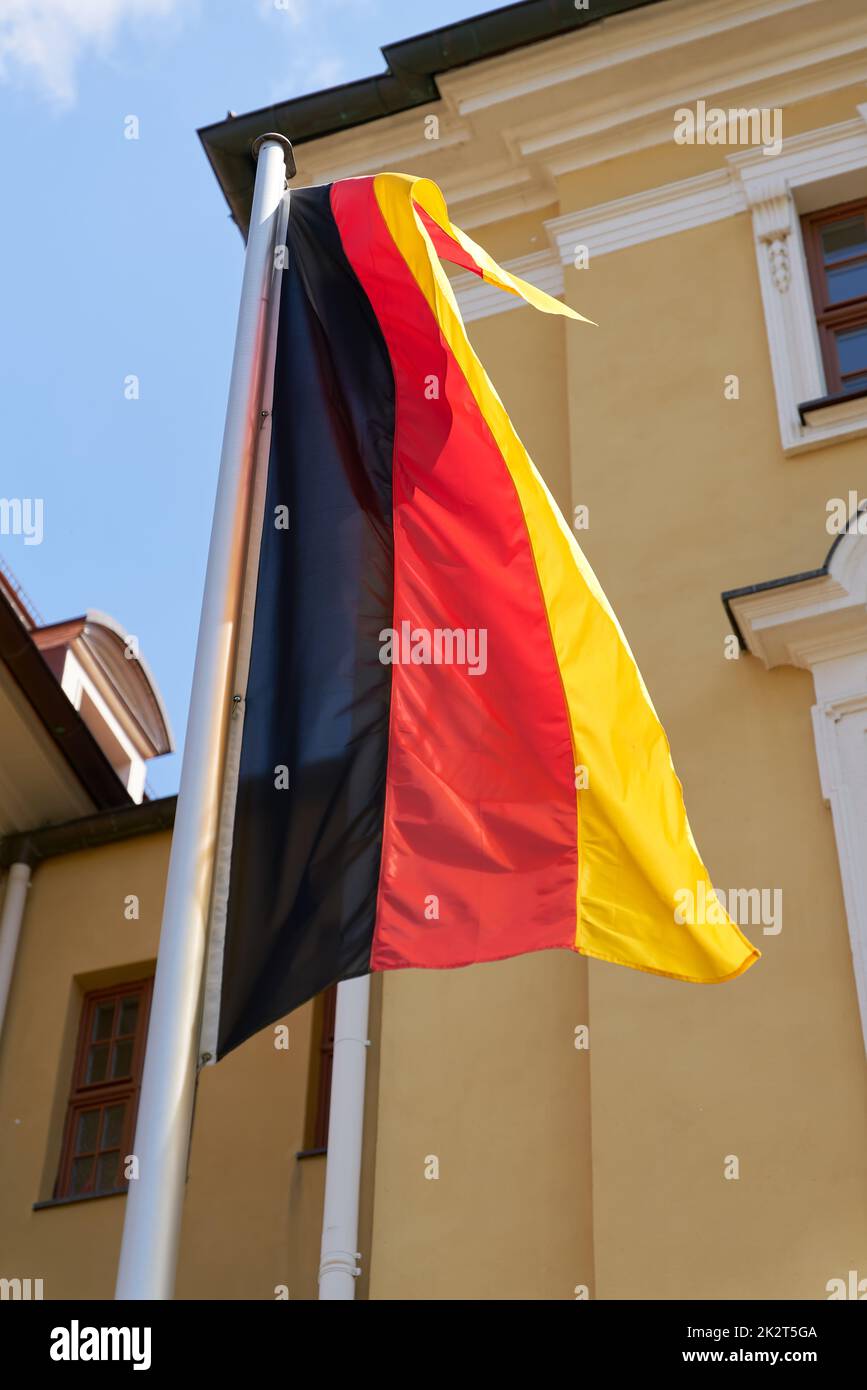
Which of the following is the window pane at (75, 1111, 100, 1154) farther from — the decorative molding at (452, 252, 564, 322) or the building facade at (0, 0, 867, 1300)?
the decorative molding at (452, 252, 564, 322)

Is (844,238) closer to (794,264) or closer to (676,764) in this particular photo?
(794,264)

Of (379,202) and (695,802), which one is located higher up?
(379,202)

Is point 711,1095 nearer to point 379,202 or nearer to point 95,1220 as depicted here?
point 379,202

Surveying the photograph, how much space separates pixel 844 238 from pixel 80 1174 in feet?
24.0

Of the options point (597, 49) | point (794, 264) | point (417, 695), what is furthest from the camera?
point (597, 49)

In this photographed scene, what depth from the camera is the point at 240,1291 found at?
393 inches

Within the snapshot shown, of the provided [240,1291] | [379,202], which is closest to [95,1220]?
[240,1291]

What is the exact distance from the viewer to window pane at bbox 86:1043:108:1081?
11859 millimetres

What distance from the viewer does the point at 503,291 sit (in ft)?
35.6

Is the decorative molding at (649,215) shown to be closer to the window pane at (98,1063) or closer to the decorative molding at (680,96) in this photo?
the decorative molding at (680,96)

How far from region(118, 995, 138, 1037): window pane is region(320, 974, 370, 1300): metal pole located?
150 inches

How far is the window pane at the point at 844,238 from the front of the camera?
1026cm

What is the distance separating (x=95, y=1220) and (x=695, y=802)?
16.3 feet

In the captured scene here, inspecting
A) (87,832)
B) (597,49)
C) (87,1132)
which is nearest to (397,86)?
(597,49)
